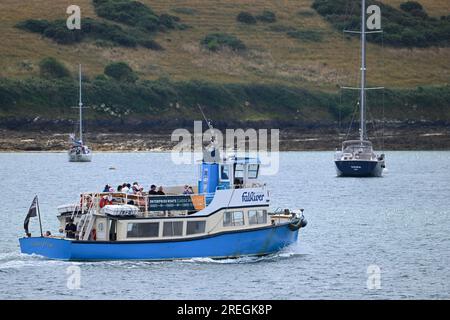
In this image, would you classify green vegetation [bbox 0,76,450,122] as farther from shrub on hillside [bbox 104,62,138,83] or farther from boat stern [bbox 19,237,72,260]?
boat stern [bbox 19,237,72,260]

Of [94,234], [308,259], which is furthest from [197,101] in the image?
[94,234]

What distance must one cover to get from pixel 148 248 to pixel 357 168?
5937cm

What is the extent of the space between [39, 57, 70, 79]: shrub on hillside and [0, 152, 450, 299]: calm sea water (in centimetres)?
7192

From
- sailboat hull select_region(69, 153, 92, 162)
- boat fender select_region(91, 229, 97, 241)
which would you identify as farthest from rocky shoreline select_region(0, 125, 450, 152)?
boat fender select_region(91, 229, 97, 241)

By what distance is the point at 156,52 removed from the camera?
193 metres

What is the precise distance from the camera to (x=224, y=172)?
168ft

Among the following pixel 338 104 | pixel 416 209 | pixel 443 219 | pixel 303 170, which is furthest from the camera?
pixel 338 104

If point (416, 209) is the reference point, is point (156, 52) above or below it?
above

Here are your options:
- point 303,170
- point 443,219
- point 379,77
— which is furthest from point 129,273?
point 379,77

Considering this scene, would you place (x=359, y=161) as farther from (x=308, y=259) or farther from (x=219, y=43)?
(x=219, y=43)

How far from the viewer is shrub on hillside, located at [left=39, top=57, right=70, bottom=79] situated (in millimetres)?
176625

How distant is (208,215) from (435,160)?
109 metres
